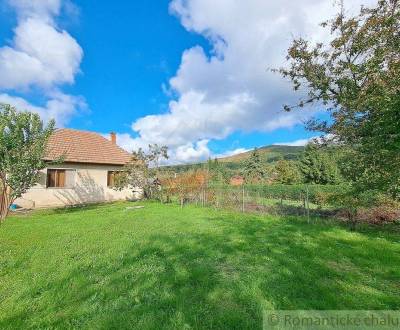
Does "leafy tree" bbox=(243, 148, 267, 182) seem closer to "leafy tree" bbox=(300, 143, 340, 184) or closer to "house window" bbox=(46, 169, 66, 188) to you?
"leafy tree" bbox=(300, 143, 340, 184)

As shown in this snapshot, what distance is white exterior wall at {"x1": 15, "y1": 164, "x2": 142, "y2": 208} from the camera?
17.7 metres

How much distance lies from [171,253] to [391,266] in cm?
470

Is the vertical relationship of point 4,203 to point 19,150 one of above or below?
below

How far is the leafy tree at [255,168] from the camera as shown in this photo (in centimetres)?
5329

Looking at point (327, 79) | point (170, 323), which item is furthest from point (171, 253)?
point (327, 79)

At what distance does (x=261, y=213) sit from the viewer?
1424 cm

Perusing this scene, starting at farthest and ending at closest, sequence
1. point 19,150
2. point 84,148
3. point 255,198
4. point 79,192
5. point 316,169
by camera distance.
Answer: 1. point 316,169
2. point 84,148
3. point 79,192
4. point 255,198
5. point 19,150

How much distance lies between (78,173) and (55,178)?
159 cm

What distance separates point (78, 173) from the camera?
65.9ft

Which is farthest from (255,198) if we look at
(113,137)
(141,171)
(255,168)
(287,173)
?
(255,168)

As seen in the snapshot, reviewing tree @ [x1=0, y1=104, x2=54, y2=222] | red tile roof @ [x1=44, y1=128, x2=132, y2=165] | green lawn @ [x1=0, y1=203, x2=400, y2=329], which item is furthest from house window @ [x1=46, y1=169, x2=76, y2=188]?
green lawn @ [x1=0, y1=203, x2=400, y2=329]

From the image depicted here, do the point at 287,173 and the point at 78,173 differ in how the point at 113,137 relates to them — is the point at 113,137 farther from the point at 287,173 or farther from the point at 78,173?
the point at 287,173

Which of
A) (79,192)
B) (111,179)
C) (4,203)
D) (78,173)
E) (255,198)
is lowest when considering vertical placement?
(255,198)

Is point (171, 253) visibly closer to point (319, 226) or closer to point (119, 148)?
point (319, 226)
